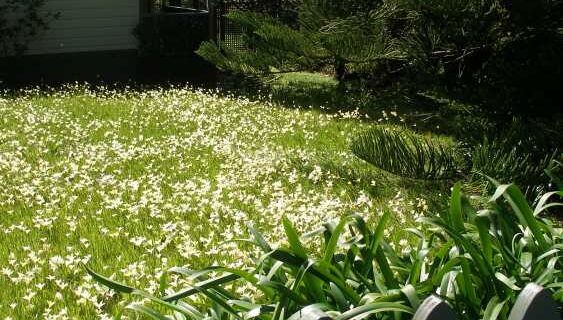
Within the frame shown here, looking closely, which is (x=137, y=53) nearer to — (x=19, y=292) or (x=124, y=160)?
(x=124, y=160)

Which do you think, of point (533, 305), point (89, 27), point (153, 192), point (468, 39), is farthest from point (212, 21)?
point (533, 305)

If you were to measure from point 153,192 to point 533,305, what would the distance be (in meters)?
4.56

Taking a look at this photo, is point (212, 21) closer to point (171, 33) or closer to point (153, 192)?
point (171, 33)

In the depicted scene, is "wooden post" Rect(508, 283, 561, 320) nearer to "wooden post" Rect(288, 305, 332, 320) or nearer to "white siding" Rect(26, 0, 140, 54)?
"wooden post" Rect(288, 305, 332, 320)

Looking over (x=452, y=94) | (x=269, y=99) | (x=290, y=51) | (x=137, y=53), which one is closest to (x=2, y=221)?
(x=290, y=51)

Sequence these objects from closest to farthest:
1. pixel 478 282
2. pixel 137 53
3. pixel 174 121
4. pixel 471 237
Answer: pixel 478 282 < pixel 471 237 < pixel 174 121 < pixel 137 53

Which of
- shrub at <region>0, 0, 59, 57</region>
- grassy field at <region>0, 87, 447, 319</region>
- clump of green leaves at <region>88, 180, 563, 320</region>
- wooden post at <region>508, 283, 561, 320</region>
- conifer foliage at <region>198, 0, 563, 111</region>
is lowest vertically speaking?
grassy field at <region>0, 87, 447, 319</region>

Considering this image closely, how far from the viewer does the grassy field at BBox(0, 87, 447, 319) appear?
4520mm

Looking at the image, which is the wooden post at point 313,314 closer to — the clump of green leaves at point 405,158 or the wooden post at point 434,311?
the wooden post at point 434,311

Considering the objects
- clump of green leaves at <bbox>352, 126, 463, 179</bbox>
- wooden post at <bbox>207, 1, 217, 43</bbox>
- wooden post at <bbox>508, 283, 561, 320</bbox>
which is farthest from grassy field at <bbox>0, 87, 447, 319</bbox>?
wooden post at <bbox>207, 1, 217, 43</bbox>

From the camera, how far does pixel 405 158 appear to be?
538 centimetres

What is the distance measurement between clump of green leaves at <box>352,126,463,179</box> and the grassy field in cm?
34

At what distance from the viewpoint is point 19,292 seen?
13.9ft

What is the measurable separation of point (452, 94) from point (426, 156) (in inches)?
34.3
